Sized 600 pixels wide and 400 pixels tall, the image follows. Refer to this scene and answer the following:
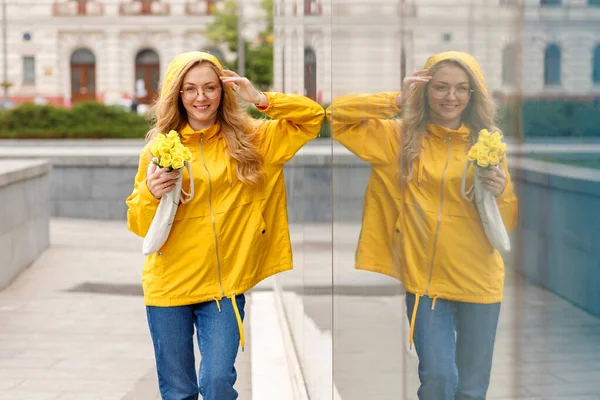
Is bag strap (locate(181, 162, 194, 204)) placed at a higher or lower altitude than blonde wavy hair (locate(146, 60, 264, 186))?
lower

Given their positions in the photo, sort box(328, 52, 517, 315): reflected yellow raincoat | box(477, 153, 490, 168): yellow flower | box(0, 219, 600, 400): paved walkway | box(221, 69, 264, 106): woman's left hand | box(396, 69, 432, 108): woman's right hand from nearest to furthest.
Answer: box(0, 219, 600, 400): paved walkway, box(477, 153, 490, 168): yellow flower, box(328, 52, 517, 315): reflected yellow raincoat, box(396, 69, 432, 108): woman's right hand, box(221, 69, 264, 106): woman's left hand

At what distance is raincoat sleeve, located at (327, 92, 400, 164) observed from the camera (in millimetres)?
2621

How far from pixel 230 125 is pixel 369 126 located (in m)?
0.98

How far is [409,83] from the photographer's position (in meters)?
2.33

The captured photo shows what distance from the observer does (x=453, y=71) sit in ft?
6.61

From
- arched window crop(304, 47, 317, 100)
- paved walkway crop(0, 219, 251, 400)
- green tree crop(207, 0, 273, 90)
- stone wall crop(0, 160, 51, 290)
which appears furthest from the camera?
green tree crop(207, 0, 273, 90)

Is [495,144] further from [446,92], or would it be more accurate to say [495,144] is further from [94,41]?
[94,41]

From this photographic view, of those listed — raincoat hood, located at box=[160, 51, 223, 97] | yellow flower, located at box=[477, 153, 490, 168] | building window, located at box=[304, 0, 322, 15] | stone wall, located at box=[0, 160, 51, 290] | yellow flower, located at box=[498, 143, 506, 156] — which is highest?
building window, located at box=[304, 0, 322, 15]

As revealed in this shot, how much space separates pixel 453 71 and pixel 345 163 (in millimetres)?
Result: 1443

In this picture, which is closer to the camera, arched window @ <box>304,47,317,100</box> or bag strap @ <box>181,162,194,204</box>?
bag strap @ <box>181,162,194,204</box>

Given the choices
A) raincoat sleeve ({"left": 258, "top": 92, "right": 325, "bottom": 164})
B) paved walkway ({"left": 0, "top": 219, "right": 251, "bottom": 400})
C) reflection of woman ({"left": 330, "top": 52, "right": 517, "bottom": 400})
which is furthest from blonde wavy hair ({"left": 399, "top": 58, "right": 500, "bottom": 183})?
paved walkway ({"left": 0, "top": 219, "right": 251, "bottom": 400})

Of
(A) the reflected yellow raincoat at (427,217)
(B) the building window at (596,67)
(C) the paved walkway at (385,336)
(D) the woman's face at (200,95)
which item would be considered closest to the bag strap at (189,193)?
(D) the woman's face at (200,95)

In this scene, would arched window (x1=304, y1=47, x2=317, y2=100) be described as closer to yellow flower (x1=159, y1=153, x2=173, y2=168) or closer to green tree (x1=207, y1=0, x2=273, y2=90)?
yellow flower (x1=159, y1=153, x2=173, y2=168)

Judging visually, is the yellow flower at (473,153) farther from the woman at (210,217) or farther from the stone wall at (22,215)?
the stone wall at (22,215)
